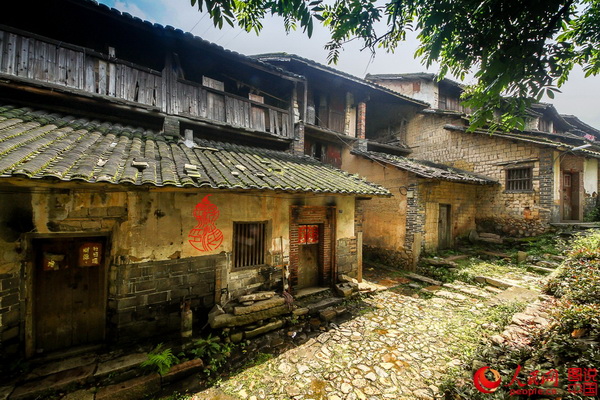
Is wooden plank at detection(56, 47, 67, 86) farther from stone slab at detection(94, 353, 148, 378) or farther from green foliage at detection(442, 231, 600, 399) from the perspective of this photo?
green foliage at detection(442, 231, 600, 399)

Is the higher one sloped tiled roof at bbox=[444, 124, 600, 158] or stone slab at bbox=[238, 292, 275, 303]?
sloped tiled roof at bbox=[444, 124, 600, 158]

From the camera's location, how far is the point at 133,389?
3.52 m

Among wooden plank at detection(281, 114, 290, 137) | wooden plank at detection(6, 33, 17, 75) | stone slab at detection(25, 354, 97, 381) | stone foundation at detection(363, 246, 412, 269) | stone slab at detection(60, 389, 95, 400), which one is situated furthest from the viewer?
stone foundation at detection(363, 246, 412, 269)

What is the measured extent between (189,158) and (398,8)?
15.8 feet

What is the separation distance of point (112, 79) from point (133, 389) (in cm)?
698

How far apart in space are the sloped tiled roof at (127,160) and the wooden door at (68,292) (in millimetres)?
1715

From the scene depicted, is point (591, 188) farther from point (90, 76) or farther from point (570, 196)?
point (90, 76)

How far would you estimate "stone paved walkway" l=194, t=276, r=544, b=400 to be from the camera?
3.65m

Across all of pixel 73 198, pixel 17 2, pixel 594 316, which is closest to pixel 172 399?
pixel 73 198

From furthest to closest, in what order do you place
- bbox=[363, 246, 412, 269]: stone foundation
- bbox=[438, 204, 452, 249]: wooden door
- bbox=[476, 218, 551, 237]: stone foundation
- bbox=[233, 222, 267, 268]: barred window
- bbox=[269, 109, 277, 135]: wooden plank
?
bbox=[438, 204, 452, 249]: wooden door
bbox=[476, 218, 551, 237]: stone foundation
bbox=[363, 246, 412, 269]: stone foundation
bbox=[269, 109, 277, 135]: wooden plank
bbox=[233, 222, 267, 268]: barred window

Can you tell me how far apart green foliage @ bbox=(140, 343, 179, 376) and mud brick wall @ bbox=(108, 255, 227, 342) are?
2.40 feet

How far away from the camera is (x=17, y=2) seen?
5.60 metres

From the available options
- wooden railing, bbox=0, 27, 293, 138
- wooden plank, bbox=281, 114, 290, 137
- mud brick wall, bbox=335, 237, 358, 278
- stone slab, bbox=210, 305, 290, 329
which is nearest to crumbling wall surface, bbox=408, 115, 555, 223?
mud brick wall, bbox=335, 237, 358, 278

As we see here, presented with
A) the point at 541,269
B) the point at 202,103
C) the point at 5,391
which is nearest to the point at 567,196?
the point at 541,269
